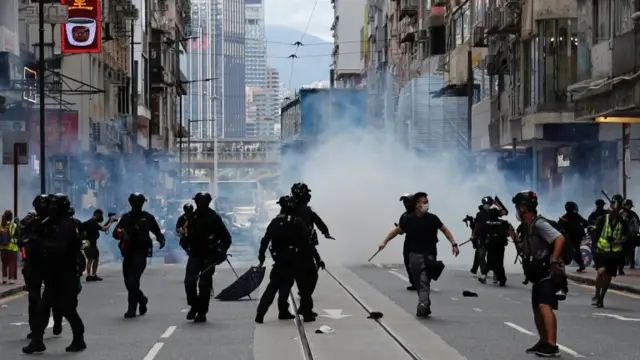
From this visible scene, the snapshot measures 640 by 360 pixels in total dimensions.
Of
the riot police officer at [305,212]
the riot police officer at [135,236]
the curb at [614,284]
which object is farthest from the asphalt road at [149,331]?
the curb at [614,284]

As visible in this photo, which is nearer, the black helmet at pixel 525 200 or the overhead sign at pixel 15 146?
the black helmet at pixel 525 200

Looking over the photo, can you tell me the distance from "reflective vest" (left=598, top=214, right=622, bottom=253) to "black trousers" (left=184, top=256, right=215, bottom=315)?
6529 millimetres

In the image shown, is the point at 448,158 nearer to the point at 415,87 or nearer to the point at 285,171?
the point at 415,87

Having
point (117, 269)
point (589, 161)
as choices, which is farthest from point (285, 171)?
point (117, 269)

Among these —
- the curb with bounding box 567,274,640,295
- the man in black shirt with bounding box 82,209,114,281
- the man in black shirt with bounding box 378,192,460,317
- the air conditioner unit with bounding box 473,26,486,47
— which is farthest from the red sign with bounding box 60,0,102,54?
the man in black shirt with bounding box 378,192,460,317

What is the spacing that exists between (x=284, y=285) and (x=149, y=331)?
2.19m

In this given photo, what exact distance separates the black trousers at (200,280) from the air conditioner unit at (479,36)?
133 feet

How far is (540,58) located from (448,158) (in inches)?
841

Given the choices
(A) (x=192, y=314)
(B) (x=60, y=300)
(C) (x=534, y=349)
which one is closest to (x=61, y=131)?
(A) (x=192, y=314)

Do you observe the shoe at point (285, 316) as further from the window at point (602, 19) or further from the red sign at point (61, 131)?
the red sign at point (61, 131)

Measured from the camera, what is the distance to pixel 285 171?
9700cm

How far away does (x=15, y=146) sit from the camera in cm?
3547

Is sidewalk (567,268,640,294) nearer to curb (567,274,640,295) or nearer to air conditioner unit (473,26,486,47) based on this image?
curb (567,274,640,295)

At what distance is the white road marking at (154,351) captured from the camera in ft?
49.6
